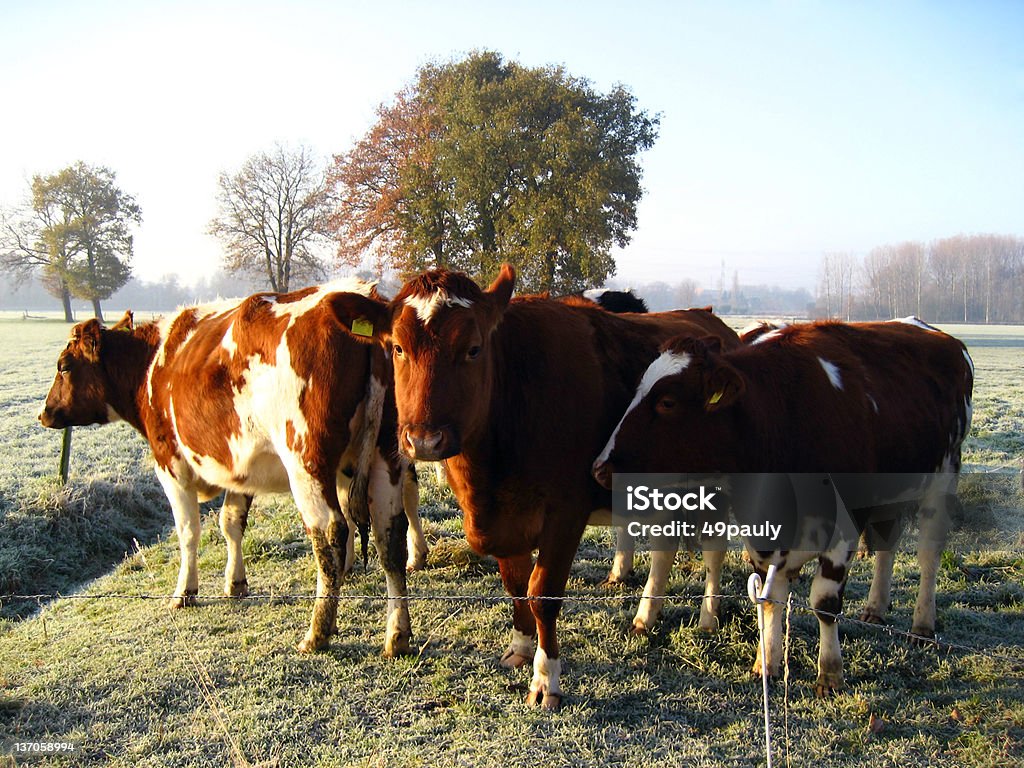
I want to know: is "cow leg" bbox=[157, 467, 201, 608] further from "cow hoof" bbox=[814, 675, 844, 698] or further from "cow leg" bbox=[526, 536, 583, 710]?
"cow hoof" bbox=[814, 675, 844, 698]

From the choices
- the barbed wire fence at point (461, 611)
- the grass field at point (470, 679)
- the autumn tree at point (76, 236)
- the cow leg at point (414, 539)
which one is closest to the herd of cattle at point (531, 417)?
the barbed wire fence at point (461, 611)

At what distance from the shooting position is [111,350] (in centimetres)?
684

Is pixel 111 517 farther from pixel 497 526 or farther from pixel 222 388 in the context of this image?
pixel 497 526

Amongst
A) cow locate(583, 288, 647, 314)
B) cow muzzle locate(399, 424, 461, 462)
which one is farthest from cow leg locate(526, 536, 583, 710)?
cow locate(583, 288, 647, 314)

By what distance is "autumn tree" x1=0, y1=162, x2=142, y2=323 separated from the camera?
1715 inches

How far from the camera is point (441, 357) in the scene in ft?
→ 12.9

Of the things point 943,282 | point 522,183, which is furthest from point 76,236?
point 943,282

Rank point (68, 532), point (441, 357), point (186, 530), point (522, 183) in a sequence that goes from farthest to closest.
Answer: point (522, 183) → point (68, 532) → point (186, 530) → point (441, 357)

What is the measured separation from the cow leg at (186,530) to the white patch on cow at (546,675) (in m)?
3.23

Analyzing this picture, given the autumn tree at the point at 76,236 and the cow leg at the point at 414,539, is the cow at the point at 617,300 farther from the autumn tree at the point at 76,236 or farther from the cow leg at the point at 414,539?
the autumn tree at the point at 76,236

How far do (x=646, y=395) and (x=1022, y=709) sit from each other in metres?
2.63

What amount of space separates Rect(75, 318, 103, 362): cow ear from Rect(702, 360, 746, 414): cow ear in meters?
5.26

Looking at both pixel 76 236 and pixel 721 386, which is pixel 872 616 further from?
pixel 76 236

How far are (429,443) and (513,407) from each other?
0.74 metres
